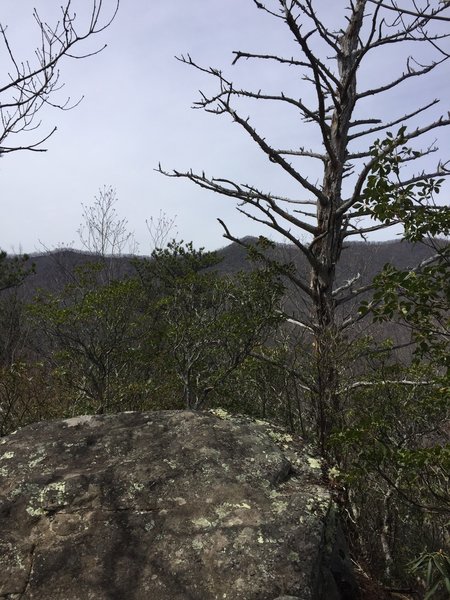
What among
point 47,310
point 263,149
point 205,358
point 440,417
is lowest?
point 440,417

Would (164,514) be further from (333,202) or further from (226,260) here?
(226,260)

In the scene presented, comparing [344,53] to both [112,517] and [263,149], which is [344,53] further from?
[112,517]

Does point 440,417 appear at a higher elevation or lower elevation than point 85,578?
lower

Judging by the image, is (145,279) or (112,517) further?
(145,279)

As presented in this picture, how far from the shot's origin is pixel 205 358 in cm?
895

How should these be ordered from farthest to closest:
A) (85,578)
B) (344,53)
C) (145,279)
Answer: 1. (145,279)
2. (344,53)
3. (85,578)

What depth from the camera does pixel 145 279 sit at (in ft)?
59.6

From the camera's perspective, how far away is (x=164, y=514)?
2.46 m

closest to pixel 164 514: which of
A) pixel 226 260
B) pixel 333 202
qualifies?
pixel 333 202

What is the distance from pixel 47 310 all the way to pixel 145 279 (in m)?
10.3

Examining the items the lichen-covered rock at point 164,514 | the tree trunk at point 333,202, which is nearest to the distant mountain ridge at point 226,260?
the tree trunk at point 333,202

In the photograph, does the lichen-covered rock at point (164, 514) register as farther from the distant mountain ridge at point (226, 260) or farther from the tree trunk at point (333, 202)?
the distant mountain ridge at point (226, 260)

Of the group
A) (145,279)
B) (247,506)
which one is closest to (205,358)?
(247,506)

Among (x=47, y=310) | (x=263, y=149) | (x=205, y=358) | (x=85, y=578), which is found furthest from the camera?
(x=205, y=358)
